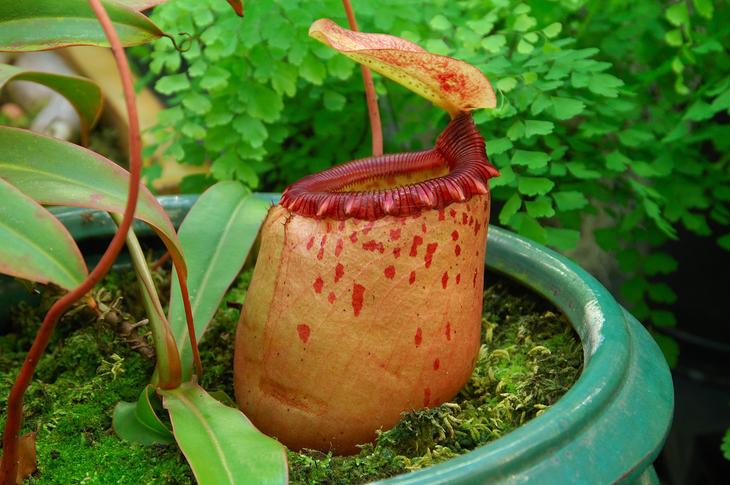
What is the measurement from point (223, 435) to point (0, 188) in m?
0.29

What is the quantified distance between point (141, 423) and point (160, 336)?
0.09m

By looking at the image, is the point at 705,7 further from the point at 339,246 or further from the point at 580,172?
the point at 339,246

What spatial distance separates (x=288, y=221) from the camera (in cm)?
75

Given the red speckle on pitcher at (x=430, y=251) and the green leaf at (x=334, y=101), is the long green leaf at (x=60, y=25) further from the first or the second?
the green leaf at (x=334, y=101)

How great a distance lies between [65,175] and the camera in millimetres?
714

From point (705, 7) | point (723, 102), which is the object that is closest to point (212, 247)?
point (723, 102)

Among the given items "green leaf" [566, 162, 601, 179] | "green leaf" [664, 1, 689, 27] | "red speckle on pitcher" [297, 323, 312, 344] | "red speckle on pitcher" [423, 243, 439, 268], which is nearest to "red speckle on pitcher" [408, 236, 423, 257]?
"red speckle on pitcher" [423, 243, 439, 268]

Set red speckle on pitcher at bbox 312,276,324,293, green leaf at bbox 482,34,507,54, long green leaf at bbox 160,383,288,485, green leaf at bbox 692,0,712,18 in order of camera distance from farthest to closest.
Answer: green leaf at bbox 692,0,712,18
green leaf at bbox 482,34,507,54
red speckle on pitcher at bbox 312,276,324,293
long green leaf at bbox 160,383,288,485

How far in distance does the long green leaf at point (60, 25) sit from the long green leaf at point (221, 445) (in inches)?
15.1

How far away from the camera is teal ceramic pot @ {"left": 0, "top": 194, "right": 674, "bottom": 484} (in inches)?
21.4

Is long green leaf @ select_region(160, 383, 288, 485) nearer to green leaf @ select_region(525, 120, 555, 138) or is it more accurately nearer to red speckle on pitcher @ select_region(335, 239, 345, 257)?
red speckle on pitcher @ select_region(335, 239, 345, 257)

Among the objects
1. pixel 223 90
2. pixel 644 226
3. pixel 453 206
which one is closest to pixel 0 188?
pixel 453 206

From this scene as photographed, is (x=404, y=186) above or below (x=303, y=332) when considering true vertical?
above

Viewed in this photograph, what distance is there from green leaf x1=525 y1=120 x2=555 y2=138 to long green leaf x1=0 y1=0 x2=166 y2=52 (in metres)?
0.49
